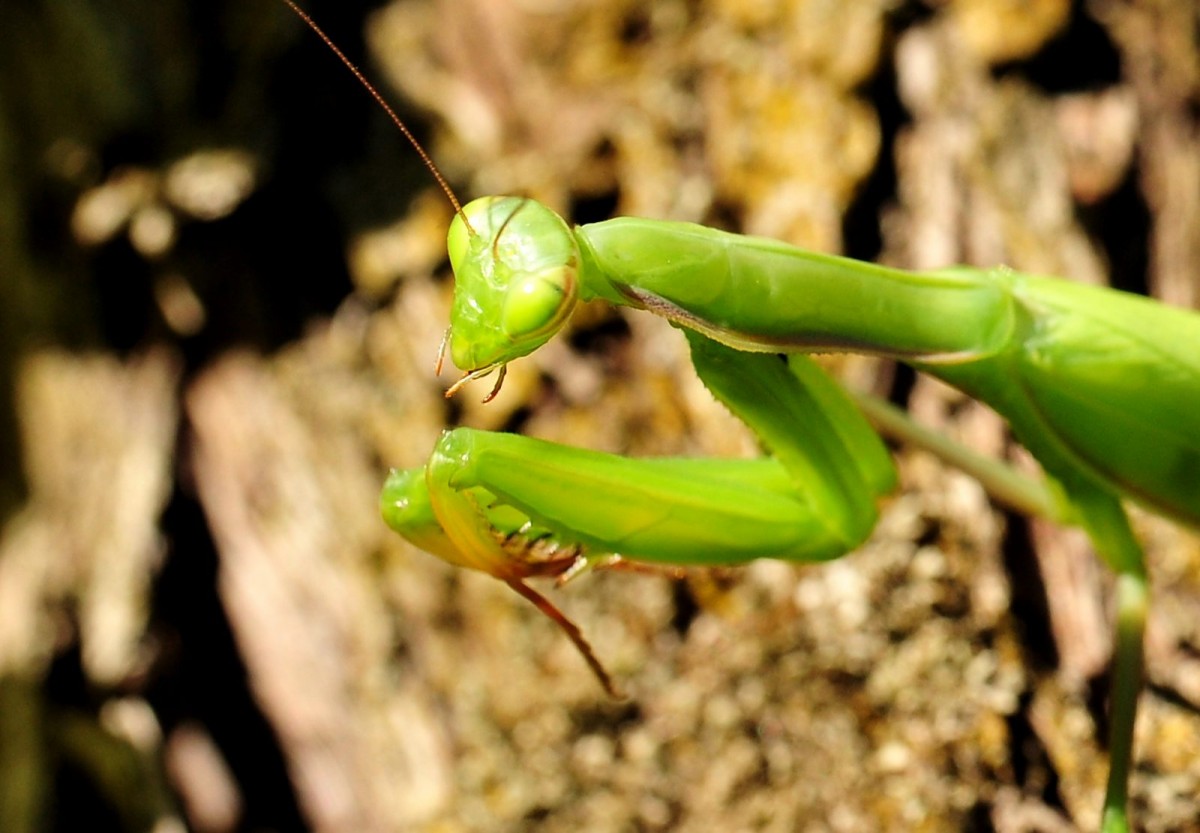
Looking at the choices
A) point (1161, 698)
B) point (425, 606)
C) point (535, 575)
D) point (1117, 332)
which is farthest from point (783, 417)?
point (425, 606)

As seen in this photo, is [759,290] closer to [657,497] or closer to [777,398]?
[777,398]

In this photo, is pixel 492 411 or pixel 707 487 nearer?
pixel 707 487

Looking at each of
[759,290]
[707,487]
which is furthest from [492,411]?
[759,290]

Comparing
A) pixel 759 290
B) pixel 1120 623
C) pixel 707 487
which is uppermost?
pixel 759 290

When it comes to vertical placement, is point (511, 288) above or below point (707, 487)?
above

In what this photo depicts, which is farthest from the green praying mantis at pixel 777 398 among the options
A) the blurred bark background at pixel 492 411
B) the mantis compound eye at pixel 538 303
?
the blurred bark background at pixel 492 411

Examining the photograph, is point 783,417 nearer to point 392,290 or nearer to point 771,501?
point 771,501

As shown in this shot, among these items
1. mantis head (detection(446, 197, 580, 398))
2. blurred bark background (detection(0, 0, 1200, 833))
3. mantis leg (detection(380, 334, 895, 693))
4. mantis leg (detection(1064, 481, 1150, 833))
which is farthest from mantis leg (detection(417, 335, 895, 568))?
blurred bark background (detection(0, 0, 1200, 833))
